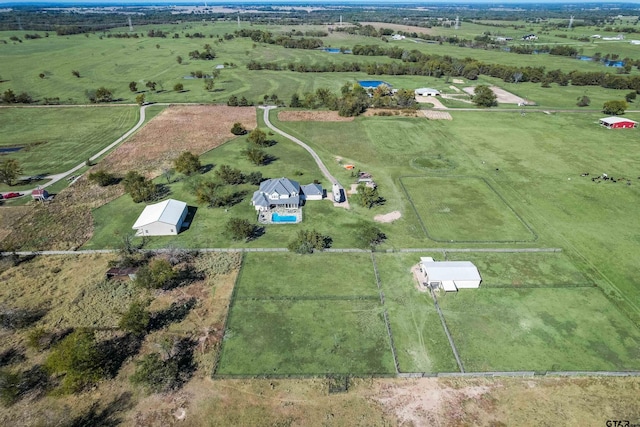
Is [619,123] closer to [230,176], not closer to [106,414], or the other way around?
[230,176]

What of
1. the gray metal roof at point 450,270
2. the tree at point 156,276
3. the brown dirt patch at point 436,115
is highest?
the brown dirt patch at point 436,115

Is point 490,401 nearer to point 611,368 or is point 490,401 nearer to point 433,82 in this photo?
point 611,368

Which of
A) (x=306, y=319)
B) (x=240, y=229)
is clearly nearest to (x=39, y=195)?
(x=240, y=229)

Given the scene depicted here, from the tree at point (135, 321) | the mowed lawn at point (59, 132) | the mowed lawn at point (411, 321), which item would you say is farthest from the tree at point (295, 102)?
the tree at point (135, 321)

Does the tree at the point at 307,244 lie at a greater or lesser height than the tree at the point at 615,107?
lesser

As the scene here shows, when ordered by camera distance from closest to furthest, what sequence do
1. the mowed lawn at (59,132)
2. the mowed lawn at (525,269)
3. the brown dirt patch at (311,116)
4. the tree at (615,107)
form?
the mowed lawn at (525,269) < the mowed lawn at (59,132) < the brown dirt patch at (311,116) < the tree at (615,107)

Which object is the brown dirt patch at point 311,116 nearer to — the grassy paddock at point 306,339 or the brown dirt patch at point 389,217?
the brown dirt patch at point 389,217

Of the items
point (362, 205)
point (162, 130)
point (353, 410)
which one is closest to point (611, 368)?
point (353, 410)
